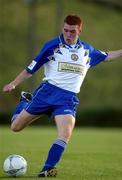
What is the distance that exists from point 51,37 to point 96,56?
37.8 meters

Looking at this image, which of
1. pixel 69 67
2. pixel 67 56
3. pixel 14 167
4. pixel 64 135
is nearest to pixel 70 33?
pixel 67 56

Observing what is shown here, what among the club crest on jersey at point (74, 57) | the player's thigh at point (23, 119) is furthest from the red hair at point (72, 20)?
the player's thigh at point (23, 119)

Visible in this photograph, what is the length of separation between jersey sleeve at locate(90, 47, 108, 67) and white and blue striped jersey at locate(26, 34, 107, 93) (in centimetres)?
30

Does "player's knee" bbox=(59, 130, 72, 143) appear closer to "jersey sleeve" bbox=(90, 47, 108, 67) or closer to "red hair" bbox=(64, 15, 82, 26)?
"jersey sleeve" bbox=(90, 47, 108, 67)

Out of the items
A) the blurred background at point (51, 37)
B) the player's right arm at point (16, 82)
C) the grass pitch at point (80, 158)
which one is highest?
the player's right arm at point (16, 82)

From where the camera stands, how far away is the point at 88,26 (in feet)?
175

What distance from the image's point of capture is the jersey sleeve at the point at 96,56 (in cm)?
1095

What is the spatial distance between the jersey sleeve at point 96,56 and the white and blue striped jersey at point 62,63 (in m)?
0.30

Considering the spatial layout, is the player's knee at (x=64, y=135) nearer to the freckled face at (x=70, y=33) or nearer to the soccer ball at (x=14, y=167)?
the soccer ball at (x=14, y=167)

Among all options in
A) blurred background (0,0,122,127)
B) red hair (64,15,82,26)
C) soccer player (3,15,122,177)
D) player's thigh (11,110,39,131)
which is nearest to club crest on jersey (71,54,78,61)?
soccer player (3,15,122,177)

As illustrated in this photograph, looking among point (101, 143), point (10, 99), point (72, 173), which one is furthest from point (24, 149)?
point (10, 99)

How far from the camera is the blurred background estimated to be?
47906 millimetres

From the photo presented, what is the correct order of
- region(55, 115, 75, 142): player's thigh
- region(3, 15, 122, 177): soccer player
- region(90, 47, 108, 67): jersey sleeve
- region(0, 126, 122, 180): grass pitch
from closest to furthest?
1. region(55, 115, 75, 142): player's thigh
2. region(3, 15, 122, 177): soccer player
3. region(0, 126, 122, 180): grass pitch
4. region(90, 47, 108, 67): jersey sleeve

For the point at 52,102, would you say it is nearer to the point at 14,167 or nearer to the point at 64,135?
the point at 64,135
